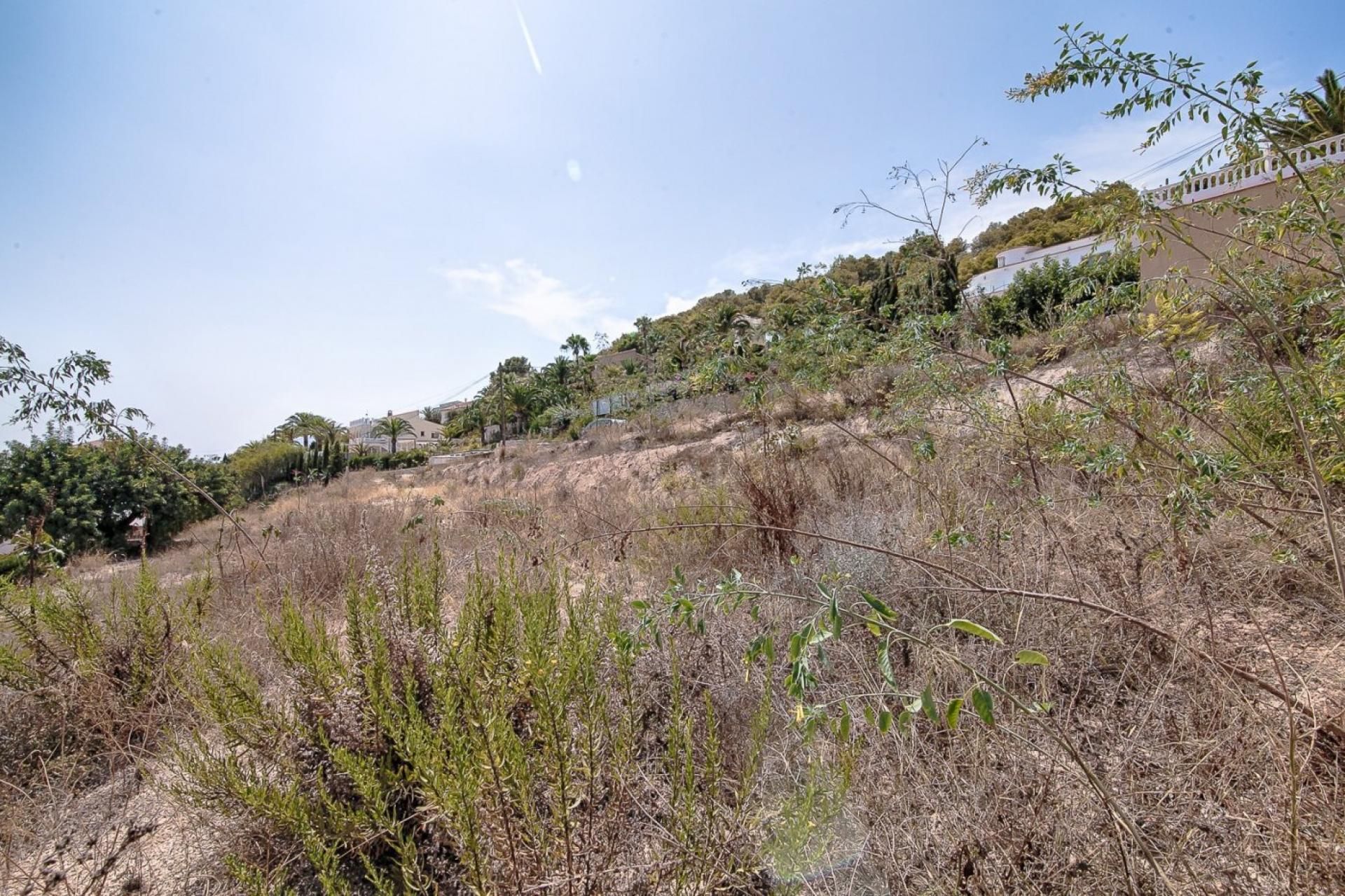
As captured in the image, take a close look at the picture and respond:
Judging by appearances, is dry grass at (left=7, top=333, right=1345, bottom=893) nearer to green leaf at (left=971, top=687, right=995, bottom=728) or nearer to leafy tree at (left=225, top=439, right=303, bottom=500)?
green leaf at (left=971, top=687, right=995, bottom=728)

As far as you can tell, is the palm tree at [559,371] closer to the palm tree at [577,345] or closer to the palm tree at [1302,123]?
the palm tree at [577,345]

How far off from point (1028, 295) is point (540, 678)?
58.7 ft

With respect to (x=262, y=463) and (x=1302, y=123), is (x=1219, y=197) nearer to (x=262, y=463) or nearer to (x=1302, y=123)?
(x=1302, y=123)

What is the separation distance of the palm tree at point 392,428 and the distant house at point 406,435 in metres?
0.64

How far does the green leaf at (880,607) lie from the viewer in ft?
2.70

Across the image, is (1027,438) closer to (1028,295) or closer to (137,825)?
(137,825)

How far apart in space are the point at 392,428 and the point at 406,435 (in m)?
8.26

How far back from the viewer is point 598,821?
4.67ft

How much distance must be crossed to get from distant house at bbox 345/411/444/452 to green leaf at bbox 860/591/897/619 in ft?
166

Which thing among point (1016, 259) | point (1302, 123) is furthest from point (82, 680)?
point (1016, 259)

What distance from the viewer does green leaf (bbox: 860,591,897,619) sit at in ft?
2.70

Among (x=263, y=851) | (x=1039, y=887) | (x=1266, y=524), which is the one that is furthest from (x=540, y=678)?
(x=1266, y=524)

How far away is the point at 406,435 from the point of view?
5888cm

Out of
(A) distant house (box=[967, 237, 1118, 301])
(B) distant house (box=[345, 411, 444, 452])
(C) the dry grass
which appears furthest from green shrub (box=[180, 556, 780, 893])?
(B) distant house (box=[345, 411, 444, 452])
